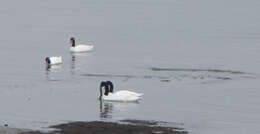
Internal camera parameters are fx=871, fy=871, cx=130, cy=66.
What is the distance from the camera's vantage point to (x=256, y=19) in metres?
89.6

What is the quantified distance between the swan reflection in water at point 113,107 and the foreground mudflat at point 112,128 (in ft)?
7.86

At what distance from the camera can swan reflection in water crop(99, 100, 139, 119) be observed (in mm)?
32338

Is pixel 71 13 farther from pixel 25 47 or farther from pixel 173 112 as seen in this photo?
pixel 173 112

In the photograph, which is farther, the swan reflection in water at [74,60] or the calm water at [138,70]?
the swan reflection in water at [74,60]

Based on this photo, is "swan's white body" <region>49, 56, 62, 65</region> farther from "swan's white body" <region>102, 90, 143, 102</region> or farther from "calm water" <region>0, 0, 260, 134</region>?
"swan's white body" <region>102, 90, 143, 102</region>

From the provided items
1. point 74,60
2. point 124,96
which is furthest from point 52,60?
point 124,96

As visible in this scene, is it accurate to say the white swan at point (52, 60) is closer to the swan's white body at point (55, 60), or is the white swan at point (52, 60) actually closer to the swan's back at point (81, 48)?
the swan's white body at point (55, 60)

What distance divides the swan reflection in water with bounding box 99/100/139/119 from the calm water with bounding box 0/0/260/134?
39 millimetres

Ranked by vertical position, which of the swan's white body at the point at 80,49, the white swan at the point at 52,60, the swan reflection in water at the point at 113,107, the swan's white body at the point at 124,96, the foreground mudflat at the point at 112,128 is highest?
the swan's white body at the point at 80,49

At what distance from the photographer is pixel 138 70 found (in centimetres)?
4669

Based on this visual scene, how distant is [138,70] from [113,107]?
1241cm

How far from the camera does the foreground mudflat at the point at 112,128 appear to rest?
89.3 feet

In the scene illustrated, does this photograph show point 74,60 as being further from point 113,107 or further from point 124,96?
point 113,107

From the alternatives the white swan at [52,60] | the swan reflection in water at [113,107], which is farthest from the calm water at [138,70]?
the white swan at [52,60]
